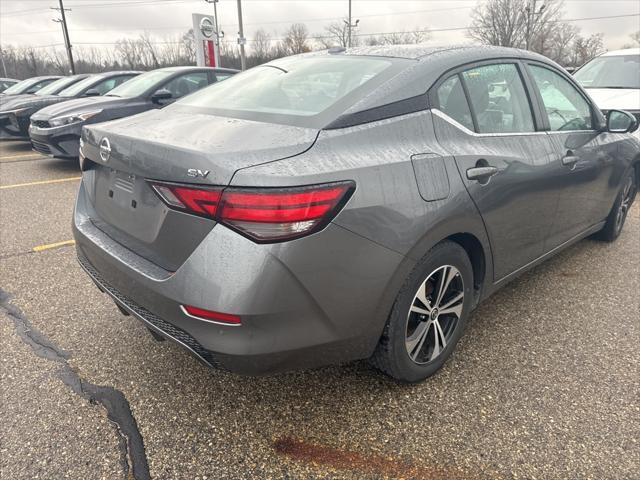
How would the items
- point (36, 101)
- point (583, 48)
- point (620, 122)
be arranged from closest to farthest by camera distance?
1. point (620, 122)
2. point (36, 101)
3. point (583, 48)

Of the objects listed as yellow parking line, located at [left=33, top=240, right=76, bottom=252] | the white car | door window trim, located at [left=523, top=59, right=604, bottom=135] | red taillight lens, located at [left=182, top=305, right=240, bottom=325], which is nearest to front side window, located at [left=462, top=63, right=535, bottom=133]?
door window trim, located at [left=523, top=59, right=604, bottom=135]

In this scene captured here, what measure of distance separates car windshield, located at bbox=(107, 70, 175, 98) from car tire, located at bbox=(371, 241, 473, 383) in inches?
263

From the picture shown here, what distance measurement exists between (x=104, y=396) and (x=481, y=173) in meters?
2.09

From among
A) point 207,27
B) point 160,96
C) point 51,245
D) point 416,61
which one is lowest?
point 51,245

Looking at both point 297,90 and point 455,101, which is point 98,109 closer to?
point 297,90

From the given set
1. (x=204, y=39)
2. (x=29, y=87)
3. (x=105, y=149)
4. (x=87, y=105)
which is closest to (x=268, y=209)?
(x=105, y=149)

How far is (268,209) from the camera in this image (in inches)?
63.0

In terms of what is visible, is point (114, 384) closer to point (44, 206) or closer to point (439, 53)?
point (439, 53)

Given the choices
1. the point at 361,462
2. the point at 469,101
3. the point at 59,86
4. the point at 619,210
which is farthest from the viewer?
the point at 59,86

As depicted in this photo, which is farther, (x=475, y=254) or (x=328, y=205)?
(x=475, y=254)

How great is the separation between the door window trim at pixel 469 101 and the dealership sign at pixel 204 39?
51.1 feet

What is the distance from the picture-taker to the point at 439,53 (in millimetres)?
2404

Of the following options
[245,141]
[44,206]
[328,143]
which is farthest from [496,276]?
[44,206]

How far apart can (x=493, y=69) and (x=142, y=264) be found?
6.93 feet
